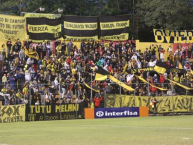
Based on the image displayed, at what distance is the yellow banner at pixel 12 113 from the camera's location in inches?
1228

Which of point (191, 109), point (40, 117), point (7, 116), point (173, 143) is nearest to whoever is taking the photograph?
point (173, 143)

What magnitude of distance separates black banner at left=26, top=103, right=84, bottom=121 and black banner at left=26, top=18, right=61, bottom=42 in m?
11.6

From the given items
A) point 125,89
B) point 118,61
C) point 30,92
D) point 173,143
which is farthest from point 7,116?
point 173,143

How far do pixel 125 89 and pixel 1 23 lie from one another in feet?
41.0

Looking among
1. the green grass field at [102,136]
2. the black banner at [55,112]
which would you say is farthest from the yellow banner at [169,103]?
the green grass field at [102,136]

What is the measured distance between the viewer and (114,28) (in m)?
48.4

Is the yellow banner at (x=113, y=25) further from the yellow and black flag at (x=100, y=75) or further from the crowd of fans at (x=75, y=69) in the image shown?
the yellow and black flag at (x=100, y=75)

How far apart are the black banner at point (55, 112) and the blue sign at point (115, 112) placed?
1.16 metres

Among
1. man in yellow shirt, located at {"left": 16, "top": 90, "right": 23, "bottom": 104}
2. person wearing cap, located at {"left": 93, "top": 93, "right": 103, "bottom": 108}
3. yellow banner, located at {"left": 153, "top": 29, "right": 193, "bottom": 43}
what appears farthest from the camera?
yellow banner, located at {"left": 153, "top": 29, "right": 193, "bottom": 43}

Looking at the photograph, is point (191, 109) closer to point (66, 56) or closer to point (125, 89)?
point (125, 89)

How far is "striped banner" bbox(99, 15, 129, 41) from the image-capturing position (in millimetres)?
48062

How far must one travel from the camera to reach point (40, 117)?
33.5 meters

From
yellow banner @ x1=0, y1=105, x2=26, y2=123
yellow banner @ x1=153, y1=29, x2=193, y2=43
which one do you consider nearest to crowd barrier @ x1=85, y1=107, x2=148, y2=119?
yellow banner @ x1=0, y1=105, x2=26, y2=123

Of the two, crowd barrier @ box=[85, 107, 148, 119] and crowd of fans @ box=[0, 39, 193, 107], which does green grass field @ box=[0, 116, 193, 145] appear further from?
crowd of fans @ box=[0, 39, 193, 107]
